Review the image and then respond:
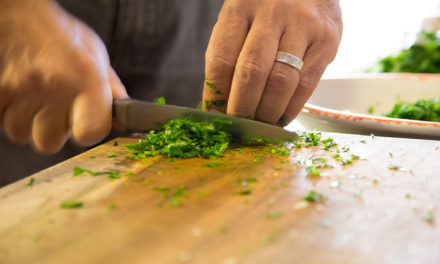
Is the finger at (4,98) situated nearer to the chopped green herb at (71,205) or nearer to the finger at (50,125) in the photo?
the finger at (50,125)

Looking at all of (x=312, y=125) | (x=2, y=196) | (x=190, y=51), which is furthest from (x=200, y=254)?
(x=190, y=51)

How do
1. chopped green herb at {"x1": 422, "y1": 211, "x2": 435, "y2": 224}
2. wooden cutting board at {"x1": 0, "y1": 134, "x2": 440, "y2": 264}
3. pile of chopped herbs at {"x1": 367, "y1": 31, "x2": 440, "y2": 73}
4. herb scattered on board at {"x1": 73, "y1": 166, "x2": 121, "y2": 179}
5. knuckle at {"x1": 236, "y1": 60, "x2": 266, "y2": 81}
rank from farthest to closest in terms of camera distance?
pile of chopped herbs at {"x1": 367, "y1": 31, "x2": 440, "y2": 73} < knuckle at {"x1": 236, "y1": 60, "x2": 266, "y2": 81} < herb scattered on board at {"x1": 73, "y1": 166, "x2": 121, "y2": 179} < chopped green herb at {"x1": 422, "y1": 211, "x2": 435, "y2": 224} < wooden cutting board at {"x1": 0, "y1": 134, "x2": 440, "y2": 264}

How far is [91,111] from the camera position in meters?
1.04

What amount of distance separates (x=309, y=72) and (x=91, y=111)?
75cm

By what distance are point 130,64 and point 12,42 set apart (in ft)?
2.61

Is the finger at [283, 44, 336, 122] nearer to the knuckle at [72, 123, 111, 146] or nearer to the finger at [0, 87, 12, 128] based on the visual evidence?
the knuckle at [72, 123, 111, 146]

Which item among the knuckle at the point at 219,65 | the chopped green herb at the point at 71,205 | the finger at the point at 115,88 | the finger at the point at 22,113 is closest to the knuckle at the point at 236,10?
the knuckle at the point at 219,65

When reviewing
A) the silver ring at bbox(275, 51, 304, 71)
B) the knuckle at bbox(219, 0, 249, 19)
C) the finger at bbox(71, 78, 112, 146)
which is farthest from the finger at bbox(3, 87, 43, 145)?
the silver ring at bbox(275, 51, 304, 71)

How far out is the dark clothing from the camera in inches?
66.4

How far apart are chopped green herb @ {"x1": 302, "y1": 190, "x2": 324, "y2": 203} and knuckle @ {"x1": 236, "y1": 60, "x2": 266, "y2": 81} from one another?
0.45 metres

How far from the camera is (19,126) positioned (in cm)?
111

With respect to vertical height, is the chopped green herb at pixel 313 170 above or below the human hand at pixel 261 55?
below

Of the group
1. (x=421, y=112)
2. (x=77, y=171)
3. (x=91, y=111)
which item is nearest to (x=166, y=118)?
(x=91, y=111)

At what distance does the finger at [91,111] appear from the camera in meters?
1.03
